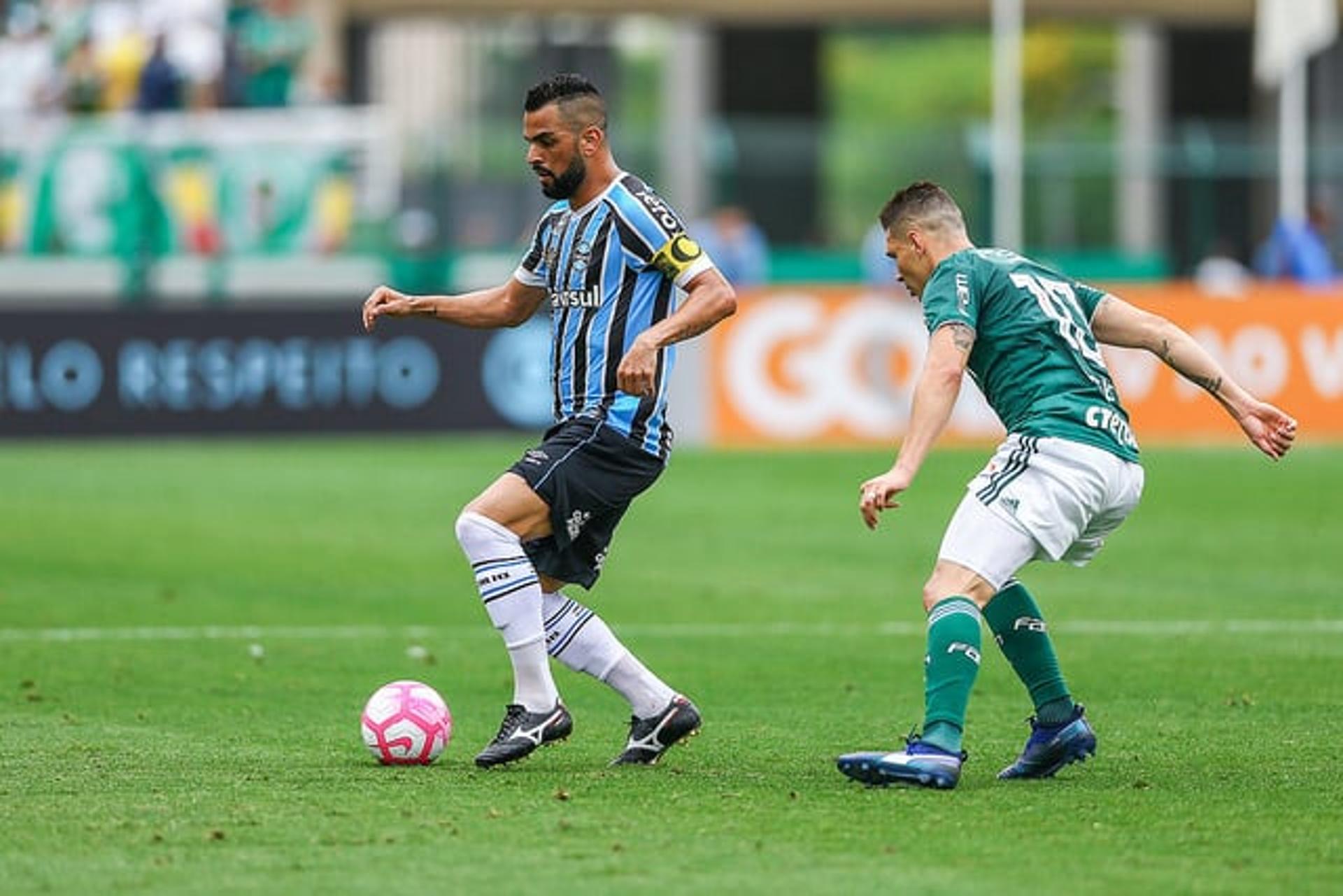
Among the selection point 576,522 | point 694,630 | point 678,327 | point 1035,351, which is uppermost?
point 678,327

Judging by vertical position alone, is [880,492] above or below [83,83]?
below

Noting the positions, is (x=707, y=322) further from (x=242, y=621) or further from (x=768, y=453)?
(x=768, y=453)

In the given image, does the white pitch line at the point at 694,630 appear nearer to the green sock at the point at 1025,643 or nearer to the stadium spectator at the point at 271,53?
the green sock at the point at 1025,643

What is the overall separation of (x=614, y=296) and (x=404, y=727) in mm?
1599

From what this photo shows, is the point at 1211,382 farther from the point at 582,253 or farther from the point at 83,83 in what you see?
the point at 83,83

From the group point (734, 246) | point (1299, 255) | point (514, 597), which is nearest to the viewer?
point (514, 597)

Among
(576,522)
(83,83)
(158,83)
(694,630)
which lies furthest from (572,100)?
(83,83)

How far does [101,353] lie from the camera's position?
28109mm

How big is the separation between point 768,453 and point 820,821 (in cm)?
1930

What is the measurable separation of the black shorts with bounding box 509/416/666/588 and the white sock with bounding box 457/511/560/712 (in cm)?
14

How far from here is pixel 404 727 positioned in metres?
9.38

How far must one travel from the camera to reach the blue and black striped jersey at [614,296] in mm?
9453

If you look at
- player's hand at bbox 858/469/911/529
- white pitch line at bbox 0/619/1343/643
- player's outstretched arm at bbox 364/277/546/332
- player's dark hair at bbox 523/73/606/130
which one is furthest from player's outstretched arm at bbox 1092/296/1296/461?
white pitch line at bbox 0/619/1343/643

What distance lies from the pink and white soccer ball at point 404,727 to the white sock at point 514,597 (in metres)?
0.29
